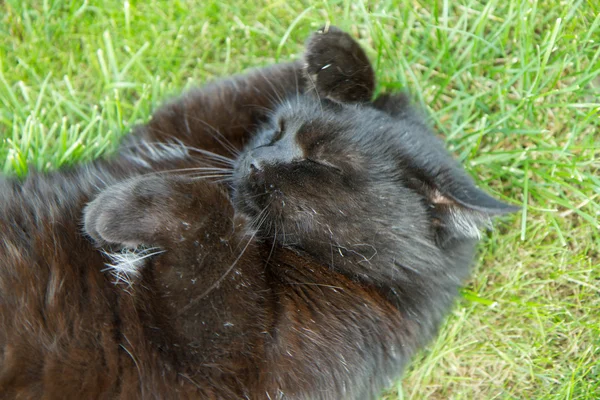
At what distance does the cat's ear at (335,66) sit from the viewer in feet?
5.82

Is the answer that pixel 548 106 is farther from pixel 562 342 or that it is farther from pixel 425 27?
pixel 562 342

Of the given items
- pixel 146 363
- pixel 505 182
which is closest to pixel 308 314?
pixel 146 363

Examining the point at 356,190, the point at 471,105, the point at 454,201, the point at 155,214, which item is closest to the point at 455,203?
the point at 454,201

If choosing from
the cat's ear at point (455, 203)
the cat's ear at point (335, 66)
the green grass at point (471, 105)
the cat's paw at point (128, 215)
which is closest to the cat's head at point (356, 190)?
the cat's ear at point (455, 203)

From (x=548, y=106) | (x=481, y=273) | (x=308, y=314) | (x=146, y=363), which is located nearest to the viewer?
(x=146, y=363)

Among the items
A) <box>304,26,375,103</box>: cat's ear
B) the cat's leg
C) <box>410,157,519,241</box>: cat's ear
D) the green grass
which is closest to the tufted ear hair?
<box>410,157,519,241</box>: cat's ear

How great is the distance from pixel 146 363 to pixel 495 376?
155cm

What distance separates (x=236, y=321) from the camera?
4.67 feet

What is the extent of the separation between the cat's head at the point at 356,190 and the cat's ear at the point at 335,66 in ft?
0.47

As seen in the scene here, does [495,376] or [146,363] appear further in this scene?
[495,376]

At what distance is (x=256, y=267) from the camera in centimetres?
→ 150

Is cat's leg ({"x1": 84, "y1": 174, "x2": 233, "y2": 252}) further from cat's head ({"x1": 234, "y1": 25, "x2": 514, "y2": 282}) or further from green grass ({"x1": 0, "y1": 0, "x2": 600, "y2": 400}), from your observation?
green grass ({"x1": 0, "y1": 0, "x2": 600, "y2": 400})

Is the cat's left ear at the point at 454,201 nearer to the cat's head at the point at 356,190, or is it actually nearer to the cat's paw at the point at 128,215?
the cat's head at the point at 356,190

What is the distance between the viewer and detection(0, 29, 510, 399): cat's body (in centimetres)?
140
